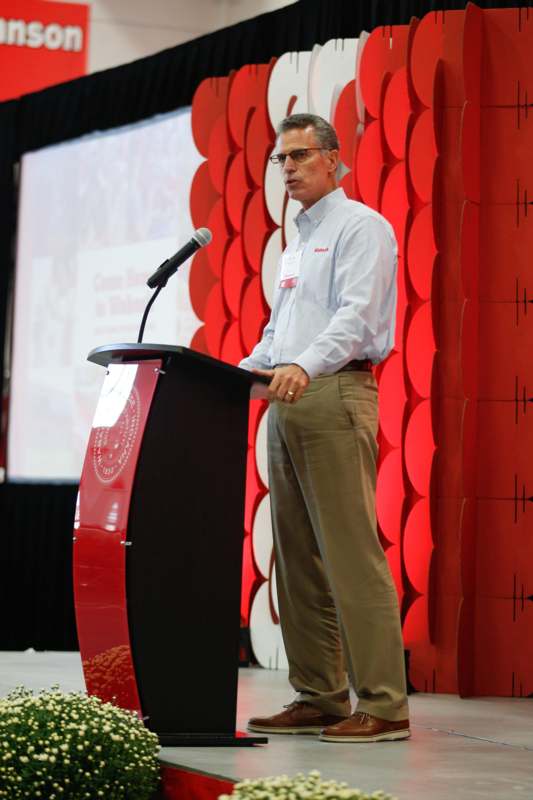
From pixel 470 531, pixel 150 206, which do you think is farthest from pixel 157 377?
pixel 150 206

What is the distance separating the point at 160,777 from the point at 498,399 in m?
2.13

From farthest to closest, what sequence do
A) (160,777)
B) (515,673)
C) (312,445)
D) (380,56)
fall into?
(380,56), (515,673), (312,445), (160,777)

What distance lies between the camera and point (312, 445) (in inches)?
112

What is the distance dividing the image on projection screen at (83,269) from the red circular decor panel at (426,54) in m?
2.27

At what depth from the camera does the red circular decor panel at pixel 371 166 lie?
441 centimetres

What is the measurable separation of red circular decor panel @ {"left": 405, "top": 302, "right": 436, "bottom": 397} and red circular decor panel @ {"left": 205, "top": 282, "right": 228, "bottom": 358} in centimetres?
110

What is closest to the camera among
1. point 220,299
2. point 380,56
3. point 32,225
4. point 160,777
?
point 160,777

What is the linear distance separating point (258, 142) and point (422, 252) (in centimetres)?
111

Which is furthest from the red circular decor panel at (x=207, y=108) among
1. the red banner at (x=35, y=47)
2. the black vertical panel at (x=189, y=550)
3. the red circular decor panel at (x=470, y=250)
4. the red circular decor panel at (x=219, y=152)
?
the red banner at (x=35, y=47)

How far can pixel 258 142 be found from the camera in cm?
503

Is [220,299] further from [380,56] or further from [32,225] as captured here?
[32,225]

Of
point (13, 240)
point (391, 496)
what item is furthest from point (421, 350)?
point (13, 240)

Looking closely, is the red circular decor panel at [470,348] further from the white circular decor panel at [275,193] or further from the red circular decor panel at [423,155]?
the white circular decor panel at [275,193]

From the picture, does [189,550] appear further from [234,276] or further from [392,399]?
[234,276]
